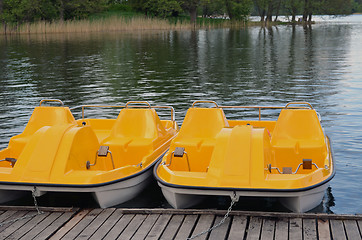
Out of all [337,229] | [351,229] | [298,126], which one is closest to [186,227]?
[337,229]

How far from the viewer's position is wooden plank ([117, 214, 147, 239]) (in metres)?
6.39

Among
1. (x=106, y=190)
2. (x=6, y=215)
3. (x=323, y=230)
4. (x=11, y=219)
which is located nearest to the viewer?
(x=323, y=230)

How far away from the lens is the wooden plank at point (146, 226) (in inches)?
251

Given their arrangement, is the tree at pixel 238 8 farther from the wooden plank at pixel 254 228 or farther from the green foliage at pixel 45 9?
the wooden plank at pixel 254 228

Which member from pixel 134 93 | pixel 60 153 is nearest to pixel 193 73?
pixel 134 93

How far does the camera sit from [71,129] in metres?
7.96

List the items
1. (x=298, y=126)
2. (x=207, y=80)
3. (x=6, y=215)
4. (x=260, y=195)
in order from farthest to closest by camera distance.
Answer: (x=207, y=80) < (x=298, y=126) < (x=6, y=215) < (x=260, y=195)

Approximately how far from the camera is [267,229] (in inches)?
252

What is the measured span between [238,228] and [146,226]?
1.14 metres

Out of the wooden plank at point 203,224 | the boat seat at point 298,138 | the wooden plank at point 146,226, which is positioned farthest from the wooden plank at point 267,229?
the boat seat at point 298,138

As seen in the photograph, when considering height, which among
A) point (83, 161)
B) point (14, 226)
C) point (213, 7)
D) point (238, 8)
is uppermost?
point (213, 7)

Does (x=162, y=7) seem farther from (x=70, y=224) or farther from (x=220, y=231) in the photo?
(x=220, y=231)

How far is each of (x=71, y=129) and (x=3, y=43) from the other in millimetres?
37303

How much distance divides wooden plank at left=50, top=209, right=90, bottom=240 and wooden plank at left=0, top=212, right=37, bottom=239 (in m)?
0.57
